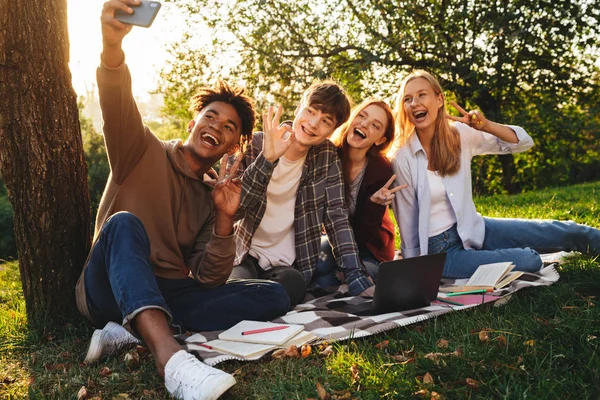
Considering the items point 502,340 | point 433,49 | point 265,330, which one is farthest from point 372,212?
point 433,49

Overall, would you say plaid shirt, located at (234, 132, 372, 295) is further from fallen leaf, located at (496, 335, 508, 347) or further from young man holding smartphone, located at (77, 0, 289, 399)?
fallen leaf, located at (496, 335, 508, 347)

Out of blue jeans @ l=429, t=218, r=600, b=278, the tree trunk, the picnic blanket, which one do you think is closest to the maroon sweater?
blue jeans @ l=429, t=218, r=600, b=278

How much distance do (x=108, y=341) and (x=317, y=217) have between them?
179 cm

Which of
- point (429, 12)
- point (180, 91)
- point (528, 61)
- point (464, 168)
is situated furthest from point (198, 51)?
point (464, 168)

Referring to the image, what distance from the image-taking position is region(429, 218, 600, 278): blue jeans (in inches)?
163

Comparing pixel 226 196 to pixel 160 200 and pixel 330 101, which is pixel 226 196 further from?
pixel 330 101

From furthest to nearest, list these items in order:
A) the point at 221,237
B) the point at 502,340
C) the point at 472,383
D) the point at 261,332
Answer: the point at 221,237 < the point at 261,332 < the point at 502,340 < the point at 472,383

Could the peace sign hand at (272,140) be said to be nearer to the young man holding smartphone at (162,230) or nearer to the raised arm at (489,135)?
the young man holding smartphone at (162,230)

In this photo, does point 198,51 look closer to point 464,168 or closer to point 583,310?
point 464,168

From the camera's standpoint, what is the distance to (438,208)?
4.41 metres

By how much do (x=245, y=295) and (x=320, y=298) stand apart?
2.64 feet

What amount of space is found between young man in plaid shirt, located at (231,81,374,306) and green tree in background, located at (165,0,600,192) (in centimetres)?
654

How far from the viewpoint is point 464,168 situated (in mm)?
4461

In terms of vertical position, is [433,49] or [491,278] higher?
[433,49]
